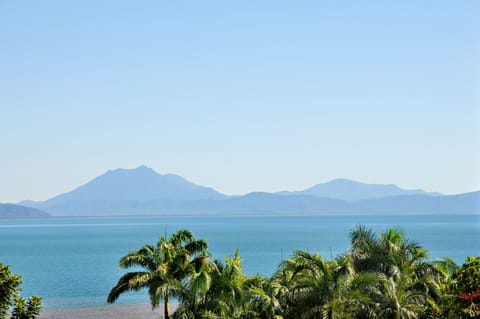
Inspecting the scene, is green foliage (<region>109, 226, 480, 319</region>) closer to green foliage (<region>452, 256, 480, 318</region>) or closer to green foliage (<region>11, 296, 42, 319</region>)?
green foliage (<region>452, 256, 480, 318</region>)

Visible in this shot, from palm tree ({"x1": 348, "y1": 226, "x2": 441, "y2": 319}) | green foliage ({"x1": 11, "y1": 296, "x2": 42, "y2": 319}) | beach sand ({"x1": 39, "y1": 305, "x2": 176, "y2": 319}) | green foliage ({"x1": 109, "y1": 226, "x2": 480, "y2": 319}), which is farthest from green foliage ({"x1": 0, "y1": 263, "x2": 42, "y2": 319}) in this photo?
beach sand ({"x1": 39, "y1": 305, "x2": 176, "y2": 319})

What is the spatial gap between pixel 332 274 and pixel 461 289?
5.03m

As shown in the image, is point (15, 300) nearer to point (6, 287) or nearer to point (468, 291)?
point (6, 287)

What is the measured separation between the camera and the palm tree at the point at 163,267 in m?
26.7

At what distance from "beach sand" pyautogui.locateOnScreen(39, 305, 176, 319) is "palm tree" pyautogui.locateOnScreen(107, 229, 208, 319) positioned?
31.4m

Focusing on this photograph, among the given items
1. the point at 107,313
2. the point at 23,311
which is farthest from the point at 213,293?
the point at 107,313

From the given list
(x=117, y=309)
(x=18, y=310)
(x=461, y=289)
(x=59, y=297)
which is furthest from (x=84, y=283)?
(x=461, y=289)

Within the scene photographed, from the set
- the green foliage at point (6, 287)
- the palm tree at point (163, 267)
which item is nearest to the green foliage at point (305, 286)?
the palm tree at point (163, 267)

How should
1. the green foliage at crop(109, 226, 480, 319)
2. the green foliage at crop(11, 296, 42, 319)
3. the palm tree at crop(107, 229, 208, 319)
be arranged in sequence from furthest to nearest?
the green foliage at crop(11, 296, 42, 319) < the palm tree at crop(107, 229, 208, 319) < the green foliage at crop(109, 226, 480, 319)

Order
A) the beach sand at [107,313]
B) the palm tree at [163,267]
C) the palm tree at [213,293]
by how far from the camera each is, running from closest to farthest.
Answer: the palm tree at [213,293] < the palm tree at [163,267] < the beach sand at [107,313]

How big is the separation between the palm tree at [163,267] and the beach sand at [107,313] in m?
31.4

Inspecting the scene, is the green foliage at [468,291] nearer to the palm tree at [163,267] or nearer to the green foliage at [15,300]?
the palm tree at [163,267]

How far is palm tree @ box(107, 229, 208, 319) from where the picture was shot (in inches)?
1052

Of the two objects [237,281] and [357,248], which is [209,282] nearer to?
[237,281]
